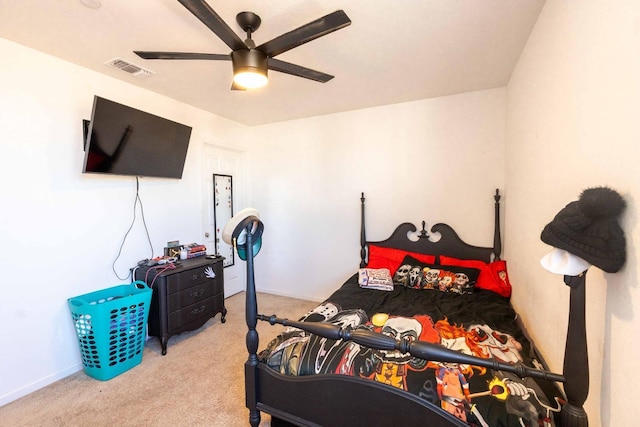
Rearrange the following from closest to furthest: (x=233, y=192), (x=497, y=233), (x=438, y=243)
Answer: (x=497, y=233), (x=438, y=243), (x=233, y=192)

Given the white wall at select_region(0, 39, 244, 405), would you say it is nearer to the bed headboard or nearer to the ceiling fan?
the ceiling fan

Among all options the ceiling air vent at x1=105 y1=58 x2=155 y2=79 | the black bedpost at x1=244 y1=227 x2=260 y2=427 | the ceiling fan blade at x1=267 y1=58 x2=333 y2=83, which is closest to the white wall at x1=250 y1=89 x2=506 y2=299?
the ceiling fan blade at x1=267 y1=58 x2=333 y2=83

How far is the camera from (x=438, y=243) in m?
3.10

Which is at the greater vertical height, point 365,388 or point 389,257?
point 389,257

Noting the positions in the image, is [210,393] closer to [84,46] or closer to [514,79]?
[84,46]

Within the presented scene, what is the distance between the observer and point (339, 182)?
3.68m

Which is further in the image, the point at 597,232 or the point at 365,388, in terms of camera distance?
the point at 365,388

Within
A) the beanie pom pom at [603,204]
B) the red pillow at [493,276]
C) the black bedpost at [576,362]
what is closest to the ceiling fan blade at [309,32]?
the beanie pom pom at [603,204]

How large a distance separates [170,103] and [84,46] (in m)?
1.04

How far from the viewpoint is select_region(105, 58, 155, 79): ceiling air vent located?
229cm

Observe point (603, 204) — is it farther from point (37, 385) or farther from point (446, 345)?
point (37, 385)

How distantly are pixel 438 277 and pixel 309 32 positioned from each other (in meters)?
2.30

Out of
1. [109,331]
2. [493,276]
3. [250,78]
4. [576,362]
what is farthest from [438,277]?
[109,331]

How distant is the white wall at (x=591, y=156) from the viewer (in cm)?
84
